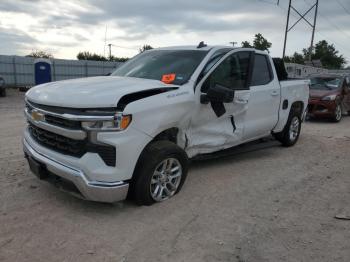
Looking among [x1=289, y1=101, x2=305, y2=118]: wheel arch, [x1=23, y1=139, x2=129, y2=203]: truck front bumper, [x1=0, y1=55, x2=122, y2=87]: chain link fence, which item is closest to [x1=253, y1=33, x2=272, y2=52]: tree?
[x1=0, y1=55, x2=122, y2=87]: chain link fence

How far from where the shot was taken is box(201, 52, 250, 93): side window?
17.0 feet

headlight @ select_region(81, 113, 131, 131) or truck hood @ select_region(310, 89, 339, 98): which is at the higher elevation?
headlight @ select_region(81, 113, 131, 131)

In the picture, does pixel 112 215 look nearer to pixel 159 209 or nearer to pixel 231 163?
pixel 159 209

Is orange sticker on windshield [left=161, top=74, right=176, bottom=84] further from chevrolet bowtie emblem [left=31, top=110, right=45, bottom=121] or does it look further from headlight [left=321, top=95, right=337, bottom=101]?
headlight [left=321, top=95, right=337, bottom=101]

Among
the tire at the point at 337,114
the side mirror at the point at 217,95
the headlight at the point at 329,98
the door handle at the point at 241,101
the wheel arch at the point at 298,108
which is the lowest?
the tire at the point at 337,114

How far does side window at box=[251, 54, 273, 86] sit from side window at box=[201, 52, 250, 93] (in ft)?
0.86

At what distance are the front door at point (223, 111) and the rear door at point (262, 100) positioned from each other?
19cm

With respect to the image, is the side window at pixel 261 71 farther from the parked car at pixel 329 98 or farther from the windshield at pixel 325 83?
the windshield at pixel 325 83

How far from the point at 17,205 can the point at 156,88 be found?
2092 mm

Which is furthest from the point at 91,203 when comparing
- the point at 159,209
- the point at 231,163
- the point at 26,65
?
the point at 26,65

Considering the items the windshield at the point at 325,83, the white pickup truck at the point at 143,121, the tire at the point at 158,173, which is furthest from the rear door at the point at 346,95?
the tire at the point at 158,173

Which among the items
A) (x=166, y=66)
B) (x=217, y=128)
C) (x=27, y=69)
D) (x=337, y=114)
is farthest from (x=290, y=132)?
(x=27, y=69)

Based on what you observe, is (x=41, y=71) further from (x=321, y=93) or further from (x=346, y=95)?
(x=346, y=95)

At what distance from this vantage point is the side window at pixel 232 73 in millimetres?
5195
